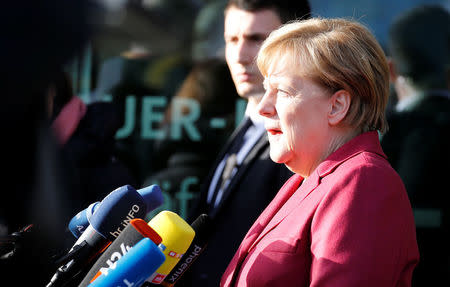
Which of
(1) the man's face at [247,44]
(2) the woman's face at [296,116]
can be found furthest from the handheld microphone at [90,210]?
(1) the man's face at [247,44]

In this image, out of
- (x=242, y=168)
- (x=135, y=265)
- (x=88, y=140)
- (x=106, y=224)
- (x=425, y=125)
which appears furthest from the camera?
(x=425, y=125)

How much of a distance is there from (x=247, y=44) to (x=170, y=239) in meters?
1.23

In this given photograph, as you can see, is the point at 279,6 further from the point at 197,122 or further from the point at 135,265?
the point at 135,265

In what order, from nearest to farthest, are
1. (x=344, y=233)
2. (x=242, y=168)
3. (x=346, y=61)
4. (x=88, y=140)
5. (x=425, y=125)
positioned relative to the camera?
(x=344, y=233)
(x=346, y=61)
(x=242, y=168)
(x=88, y=140)
(x=425, y=125)

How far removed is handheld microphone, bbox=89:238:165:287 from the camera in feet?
3.90

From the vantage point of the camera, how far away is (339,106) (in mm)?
1548

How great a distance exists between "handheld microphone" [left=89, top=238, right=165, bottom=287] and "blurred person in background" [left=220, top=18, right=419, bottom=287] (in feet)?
1.09

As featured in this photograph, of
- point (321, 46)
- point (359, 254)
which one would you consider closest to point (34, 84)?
point (321, 46)

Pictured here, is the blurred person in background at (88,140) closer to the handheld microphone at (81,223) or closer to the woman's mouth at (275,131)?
the handheld microphone at (81,223)

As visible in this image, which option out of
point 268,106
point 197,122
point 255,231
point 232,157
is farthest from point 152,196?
point 197,122

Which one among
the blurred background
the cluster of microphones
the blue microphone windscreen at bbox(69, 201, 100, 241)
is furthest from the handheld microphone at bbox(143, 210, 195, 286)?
the blurred background

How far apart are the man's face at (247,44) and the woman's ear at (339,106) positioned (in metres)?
0.82

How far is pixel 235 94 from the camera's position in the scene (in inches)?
140

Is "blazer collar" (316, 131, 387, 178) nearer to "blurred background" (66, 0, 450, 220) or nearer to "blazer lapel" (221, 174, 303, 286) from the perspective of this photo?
"blazer lapel" (221, 174, 303, 286)
